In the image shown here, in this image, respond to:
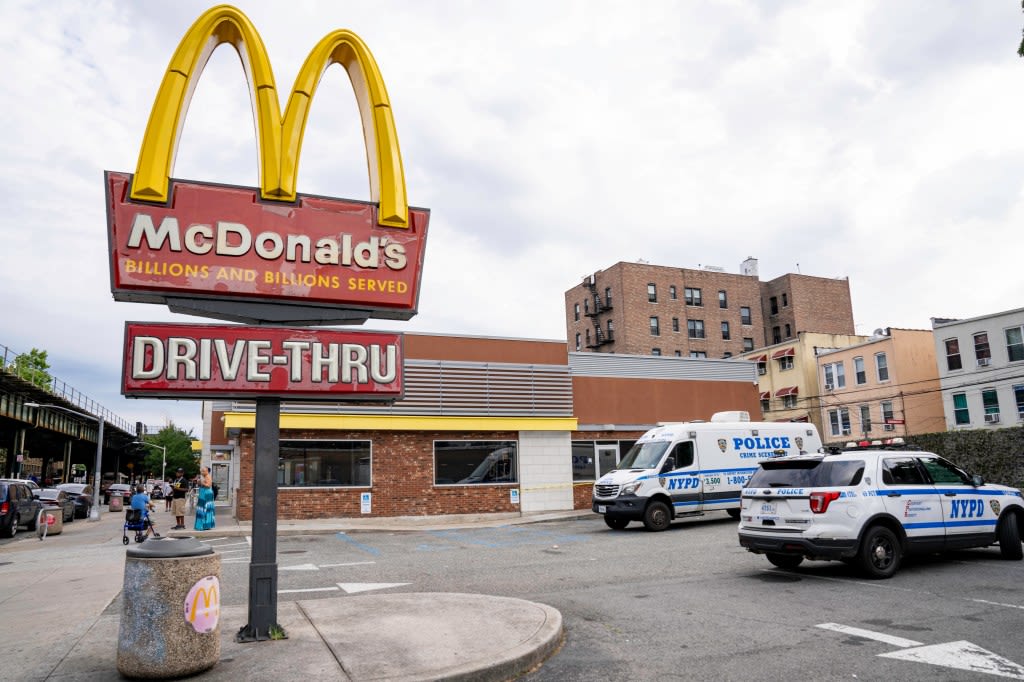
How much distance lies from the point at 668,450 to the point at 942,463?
7618mm

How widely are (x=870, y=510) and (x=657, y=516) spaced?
8.10 meters

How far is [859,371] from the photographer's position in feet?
163

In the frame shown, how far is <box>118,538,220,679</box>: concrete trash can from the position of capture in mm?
5629

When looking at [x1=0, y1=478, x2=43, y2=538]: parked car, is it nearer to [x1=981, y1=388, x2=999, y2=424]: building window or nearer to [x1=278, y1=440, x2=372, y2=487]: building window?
[x1=278, y1=440, x2=372, y2=487]: building window

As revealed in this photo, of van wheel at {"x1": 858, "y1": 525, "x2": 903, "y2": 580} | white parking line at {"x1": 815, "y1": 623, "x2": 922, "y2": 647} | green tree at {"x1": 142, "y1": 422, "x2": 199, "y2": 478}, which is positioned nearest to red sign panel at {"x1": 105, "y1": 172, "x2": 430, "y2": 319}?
white parking line at {"x1": 815, "y1": 623, "x2": 922, "y2": 647}

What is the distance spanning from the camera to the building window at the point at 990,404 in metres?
40.6

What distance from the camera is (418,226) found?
8602 millimetres

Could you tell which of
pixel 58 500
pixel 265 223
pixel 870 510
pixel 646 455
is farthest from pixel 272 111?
pixel 58 500

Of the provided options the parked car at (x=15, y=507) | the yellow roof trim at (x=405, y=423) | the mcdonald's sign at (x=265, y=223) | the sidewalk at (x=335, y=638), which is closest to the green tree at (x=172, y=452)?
the parked car at (x=15, y=507)

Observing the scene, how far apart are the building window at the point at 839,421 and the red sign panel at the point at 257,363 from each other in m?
48.9

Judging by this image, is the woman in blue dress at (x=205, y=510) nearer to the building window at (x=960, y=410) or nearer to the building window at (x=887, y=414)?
the building window at (x=887, y=414)

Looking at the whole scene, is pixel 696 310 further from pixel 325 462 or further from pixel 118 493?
pixel 325 462

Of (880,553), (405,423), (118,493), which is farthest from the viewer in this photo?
(118,493)

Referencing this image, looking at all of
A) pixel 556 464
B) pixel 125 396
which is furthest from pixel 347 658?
pixel 556 464
